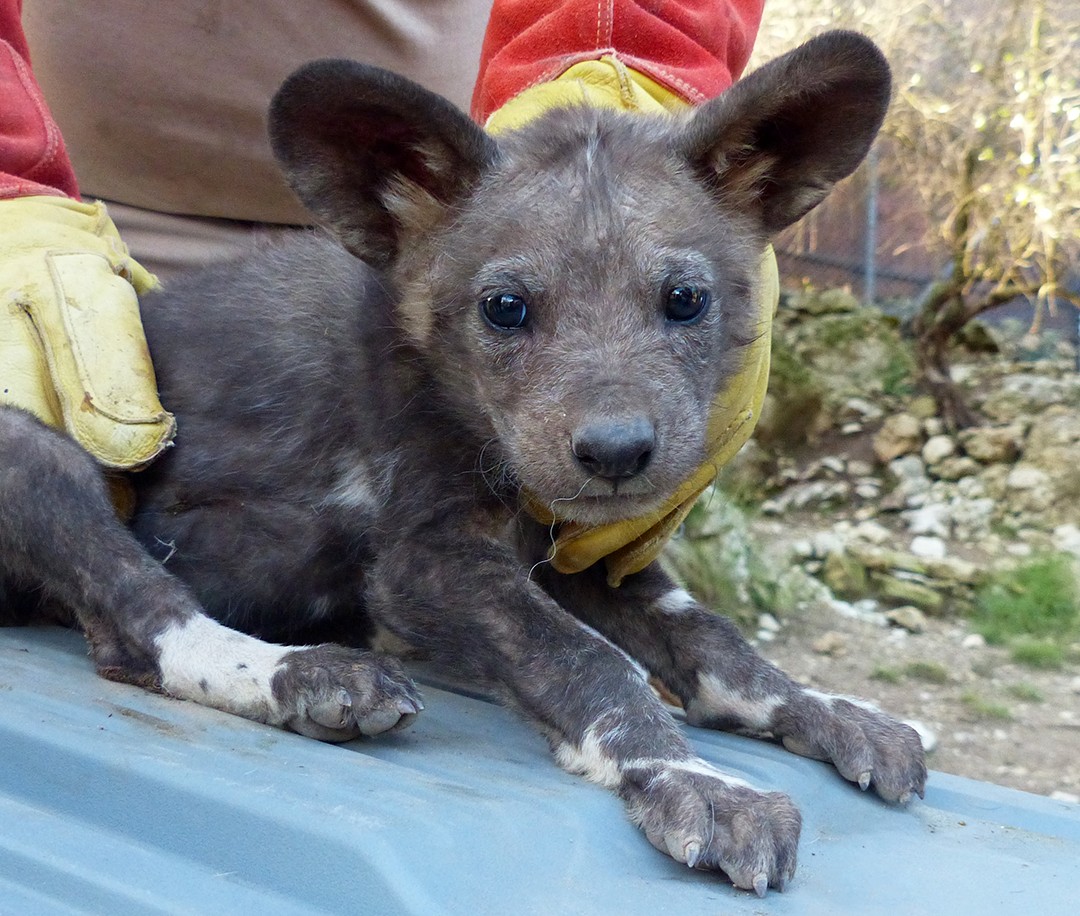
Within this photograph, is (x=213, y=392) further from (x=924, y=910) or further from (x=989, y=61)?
(x=989, y=61)

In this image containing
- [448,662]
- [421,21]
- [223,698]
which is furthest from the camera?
[421,21]

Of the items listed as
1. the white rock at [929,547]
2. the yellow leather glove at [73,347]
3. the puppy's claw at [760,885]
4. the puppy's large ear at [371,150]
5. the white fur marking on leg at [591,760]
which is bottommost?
the white rock at [929,547]

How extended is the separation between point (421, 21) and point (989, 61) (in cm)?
626

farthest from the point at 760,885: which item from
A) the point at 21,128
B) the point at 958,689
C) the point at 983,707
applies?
the point at 958,689

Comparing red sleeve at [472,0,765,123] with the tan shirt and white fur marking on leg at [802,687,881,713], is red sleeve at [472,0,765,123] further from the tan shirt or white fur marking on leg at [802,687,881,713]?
white fur marking on leg at [802,687,881,713]

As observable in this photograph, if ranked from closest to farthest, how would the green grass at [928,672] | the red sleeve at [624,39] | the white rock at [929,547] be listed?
1. the red sleeve at [624,39]
2. the green grass at [928,672]
3. the white rock at [929,547]

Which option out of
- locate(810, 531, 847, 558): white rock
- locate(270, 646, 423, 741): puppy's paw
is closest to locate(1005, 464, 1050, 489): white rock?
locate(810, 531, 847, 558): white rock

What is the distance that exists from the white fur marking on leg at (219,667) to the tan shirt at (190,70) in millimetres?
1945

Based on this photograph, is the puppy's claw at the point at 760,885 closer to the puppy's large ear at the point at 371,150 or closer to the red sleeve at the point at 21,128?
the puppy's large ear at the point at 371,150

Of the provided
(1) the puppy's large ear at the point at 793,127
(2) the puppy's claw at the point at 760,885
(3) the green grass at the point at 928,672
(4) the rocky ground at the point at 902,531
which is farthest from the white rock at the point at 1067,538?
(2) the puppy's claw at the point at 760,885

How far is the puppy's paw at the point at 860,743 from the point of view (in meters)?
2.46

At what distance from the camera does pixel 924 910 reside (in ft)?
6.10

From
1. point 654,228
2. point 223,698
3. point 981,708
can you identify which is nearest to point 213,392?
point 223,698

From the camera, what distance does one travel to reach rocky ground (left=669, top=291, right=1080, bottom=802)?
5.65m
